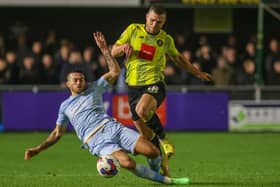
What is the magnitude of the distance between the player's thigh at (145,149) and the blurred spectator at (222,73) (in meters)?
11.5

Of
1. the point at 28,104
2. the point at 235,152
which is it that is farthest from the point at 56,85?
the point at 235,152

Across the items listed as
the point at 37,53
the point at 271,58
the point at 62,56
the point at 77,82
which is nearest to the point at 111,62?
the point at 77,82

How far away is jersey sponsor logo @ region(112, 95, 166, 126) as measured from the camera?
21.9 m

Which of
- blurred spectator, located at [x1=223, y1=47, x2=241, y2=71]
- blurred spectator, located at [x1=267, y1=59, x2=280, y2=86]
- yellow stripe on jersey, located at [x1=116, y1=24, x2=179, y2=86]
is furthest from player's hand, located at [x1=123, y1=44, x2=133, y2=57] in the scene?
blurred spectator, located at [x1=267, y1=59, x2=280, y2=86]

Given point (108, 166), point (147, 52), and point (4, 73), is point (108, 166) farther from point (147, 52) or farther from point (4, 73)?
point (4, 73)

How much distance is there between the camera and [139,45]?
12.6m

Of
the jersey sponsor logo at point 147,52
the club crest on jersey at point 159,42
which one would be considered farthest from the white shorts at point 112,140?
the club crest on jersey at point 159,42

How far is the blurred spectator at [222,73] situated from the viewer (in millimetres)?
23031

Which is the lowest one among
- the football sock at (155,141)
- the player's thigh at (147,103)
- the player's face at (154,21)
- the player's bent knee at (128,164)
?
the player's bent knee at (128,164)

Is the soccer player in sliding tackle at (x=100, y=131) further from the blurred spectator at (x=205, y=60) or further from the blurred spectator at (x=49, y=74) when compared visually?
the blurred spectator at (x=205, y=60)

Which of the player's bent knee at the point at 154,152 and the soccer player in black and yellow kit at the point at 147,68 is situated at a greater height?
the soccer player in black and yellow kit at the point at 147,68

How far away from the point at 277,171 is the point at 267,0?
10.0 metres

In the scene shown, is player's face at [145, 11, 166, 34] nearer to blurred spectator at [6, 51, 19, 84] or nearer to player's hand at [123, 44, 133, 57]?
player's hand at [123, 44, 133, 57]

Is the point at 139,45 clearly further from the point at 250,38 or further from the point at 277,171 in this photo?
the point at 250,38
